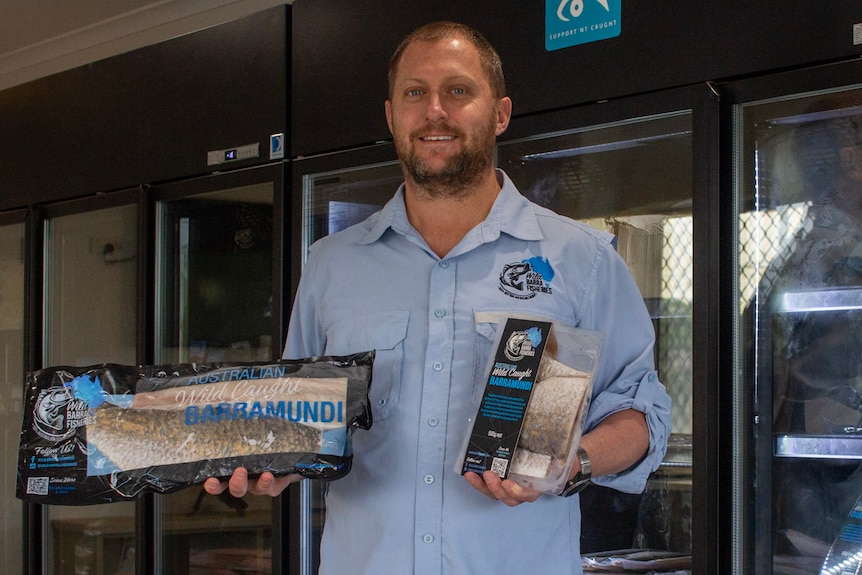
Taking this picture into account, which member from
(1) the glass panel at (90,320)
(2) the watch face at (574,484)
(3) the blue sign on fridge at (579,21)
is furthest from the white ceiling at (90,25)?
(2) the watch face at (574,484)

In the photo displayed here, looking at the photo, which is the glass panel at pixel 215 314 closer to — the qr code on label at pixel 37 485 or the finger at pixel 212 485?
the qr code on label at pixel 37 485

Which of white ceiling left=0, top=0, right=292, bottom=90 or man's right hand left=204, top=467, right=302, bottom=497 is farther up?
Result: white ceiling left=0, top=0, right=292, bottom=90

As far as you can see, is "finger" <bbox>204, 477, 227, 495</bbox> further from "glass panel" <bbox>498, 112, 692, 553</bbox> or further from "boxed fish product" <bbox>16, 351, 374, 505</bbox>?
"glass panel" <bbox>498, 112, 692, 553</bbox>

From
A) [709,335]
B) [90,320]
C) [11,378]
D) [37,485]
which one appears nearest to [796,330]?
[709,335]

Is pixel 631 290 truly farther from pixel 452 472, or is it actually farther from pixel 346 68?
pixel 346 68

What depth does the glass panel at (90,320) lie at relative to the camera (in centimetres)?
396

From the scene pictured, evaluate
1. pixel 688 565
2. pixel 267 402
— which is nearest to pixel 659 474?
pixel 688 565

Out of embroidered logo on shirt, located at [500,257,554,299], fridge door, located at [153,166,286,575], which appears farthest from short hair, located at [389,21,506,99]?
fridge door, located at [153,166,286,575]

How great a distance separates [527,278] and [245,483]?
61 centimetres

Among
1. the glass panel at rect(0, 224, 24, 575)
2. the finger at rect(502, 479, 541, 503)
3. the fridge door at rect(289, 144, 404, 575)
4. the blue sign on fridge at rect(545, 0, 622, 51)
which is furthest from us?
the glass panel at rect(0, 224, 24, 575)

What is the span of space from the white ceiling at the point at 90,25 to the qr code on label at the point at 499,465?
355cm

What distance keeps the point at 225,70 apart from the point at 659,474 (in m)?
1.96

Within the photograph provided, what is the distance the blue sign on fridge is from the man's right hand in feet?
4.30

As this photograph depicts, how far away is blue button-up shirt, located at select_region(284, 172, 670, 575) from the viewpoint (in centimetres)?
171
